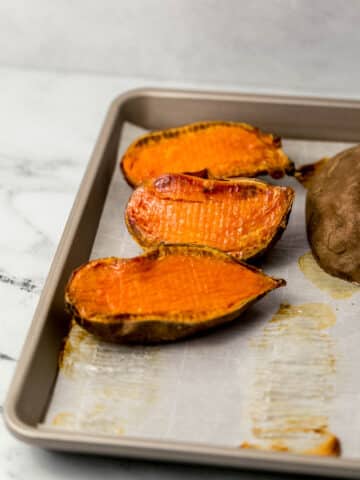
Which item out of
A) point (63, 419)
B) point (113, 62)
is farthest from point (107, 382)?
point (113, 62)

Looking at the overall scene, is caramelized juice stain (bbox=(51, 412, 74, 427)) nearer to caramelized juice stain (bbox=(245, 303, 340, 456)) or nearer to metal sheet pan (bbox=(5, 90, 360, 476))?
metal sheet pan (bbox=(5, 90, 360, 476))

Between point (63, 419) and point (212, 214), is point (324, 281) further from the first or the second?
point (63, 419)

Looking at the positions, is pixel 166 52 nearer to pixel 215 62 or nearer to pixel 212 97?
pixel 215 62

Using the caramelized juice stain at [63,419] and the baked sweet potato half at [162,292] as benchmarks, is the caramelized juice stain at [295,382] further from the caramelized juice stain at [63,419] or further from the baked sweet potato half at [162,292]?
the caramelized juice stain at [63,419]

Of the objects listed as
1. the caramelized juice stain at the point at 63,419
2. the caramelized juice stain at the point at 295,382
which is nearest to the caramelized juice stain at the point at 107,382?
the caramelized juice stain at the point at 63,419

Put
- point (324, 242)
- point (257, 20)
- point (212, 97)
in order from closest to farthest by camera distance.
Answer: point (324, 242)
point (212, 97)
point (257, 20)

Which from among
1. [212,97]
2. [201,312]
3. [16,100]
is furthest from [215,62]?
[201,312]

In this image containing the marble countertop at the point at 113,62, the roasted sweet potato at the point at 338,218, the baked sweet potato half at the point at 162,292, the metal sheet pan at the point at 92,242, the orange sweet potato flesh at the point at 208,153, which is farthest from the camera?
the marble countertop at the point at 113,62
